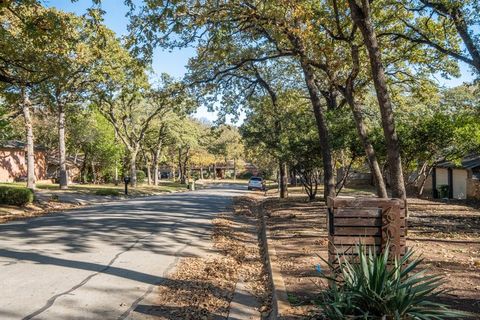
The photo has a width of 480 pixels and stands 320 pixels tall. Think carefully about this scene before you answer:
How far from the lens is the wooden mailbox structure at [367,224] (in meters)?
5.02

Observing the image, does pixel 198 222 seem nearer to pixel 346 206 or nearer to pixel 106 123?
pixel 346 206

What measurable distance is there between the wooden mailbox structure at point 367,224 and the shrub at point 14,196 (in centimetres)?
1818

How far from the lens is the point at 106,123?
52250 millimetres

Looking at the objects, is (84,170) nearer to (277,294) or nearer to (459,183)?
(459,183)

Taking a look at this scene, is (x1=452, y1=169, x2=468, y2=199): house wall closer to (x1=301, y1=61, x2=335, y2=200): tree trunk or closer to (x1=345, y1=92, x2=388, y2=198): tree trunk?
(x1=301, y1=61, x2=335, y2=200): tree trunk

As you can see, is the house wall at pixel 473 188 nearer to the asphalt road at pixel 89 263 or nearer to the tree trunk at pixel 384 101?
the asphalt road at pixel 89 263

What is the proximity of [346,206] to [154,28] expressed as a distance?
290 inches

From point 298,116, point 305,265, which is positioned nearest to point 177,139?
→ point 298,116

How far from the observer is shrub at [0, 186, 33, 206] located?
1955 cm

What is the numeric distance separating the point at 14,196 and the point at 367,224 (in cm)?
1855

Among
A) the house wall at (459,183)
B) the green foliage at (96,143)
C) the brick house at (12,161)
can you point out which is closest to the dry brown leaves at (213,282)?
the house wall at (459,183)

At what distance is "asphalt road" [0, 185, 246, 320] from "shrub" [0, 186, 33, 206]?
6.31m

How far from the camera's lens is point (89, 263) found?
821 cm

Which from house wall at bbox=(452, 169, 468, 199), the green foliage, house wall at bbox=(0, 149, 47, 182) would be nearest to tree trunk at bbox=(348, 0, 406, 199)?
house wall at bbox=(452, 169, 468, 199)
